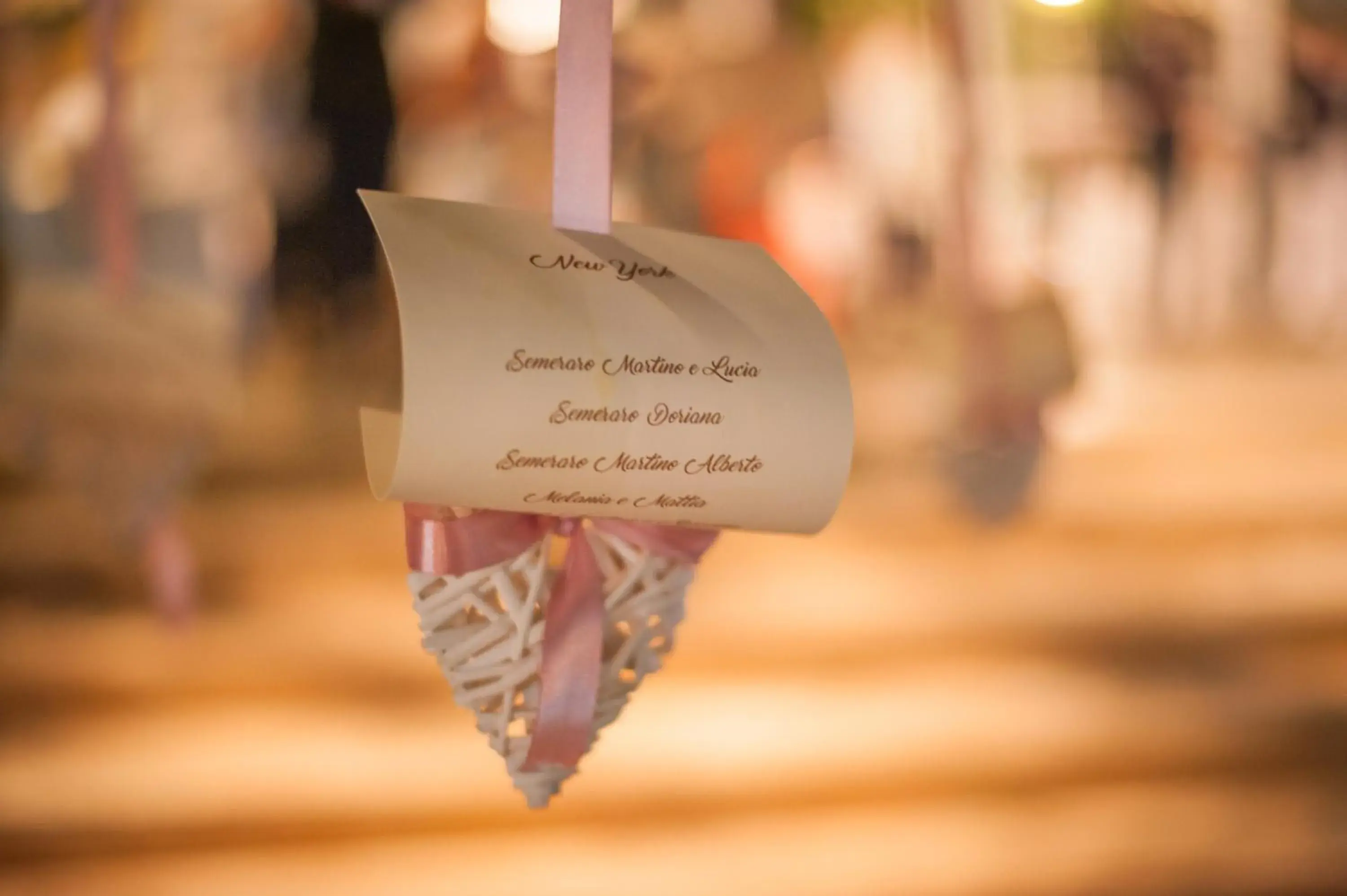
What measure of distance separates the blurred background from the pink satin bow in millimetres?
526

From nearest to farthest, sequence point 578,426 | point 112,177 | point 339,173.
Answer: point 578,426
point 112,177
point 339,173

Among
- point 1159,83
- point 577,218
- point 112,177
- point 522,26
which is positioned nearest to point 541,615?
point 577,218

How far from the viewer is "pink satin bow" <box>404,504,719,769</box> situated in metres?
0.36

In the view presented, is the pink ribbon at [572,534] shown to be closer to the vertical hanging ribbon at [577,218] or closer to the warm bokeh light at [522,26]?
the vertical hanging ribbon at [577,218]

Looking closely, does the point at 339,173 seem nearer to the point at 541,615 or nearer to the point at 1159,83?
the point at 541,615

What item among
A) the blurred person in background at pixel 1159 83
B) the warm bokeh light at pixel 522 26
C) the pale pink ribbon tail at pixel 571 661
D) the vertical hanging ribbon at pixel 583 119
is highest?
the blurred person in background at pixel 1159 83

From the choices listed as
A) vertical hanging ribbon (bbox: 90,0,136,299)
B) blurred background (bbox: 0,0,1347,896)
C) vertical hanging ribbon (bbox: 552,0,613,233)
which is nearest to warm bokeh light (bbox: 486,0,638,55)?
blurred background (bbox: 0,0,1347,896)

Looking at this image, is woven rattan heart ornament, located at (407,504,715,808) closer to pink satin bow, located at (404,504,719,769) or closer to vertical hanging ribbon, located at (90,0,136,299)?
pink satin bow, located at (404,504,719,769)

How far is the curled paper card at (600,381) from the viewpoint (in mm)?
315

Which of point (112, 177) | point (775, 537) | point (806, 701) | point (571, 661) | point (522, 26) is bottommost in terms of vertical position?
point (571, 661)

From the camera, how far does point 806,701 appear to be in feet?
3.39

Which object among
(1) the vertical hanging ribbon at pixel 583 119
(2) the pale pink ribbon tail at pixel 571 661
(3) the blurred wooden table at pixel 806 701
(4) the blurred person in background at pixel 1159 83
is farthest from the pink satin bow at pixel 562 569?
(4) the blurred person in background at pixel 1159 83

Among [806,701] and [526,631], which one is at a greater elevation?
[806,701]

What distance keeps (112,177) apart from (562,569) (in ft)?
1.79
